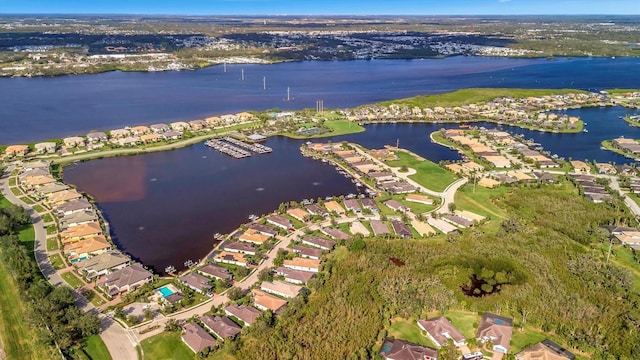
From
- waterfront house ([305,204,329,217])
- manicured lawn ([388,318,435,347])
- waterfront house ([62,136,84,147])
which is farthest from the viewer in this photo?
waterfront house ([62,136,84,147])

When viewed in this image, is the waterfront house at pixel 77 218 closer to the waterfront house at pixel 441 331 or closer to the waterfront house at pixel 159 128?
the waterfront house at pixel 159 128

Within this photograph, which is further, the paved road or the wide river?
the wide river

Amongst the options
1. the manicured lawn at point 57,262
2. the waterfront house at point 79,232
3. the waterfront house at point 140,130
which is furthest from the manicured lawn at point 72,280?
the waterfront house at point 140,130

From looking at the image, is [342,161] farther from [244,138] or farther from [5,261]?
[5,261]

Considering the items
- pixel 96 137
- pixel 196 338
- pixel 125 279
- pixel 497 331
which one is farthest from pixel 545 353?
pixel 96 137

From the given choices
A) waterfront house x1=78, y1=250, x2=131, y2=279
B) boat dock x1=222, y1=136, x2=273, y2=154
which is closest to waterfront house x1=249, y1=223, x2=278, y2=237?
waterfront house x1=78, y1=250, x2=131, y2=279

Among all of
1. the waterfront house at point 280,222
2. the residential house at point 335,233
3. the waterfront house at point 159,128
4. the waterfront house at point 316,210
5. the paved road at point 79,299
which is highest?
the waterfront house at point 159,128

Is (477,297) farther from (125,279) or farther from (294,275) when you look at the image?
(125,279)

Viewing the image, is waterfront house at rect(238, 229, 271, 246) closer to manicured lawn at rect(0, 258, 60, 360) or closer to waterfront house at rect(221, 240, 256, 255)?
waterfront house at rect(221, 240, 256, 255)
